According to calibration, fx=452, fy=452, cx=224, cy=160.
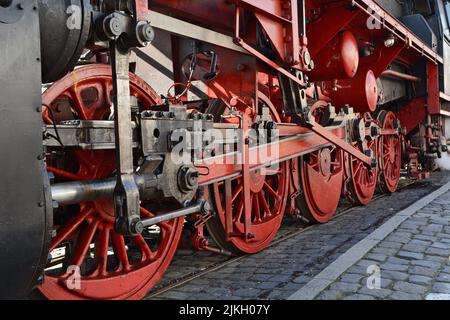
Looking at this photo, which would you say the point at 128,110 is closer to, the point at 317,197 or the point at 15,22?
the point at 15,22

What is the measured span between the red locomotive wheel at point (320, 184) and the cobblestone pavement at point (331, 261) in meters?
0.21

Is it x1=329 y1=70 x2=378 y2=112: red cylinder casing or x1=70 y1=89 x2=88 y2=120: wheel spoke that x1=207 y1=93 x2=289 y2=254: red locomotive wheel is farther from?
x1=329 y1=70 x2=378 y2=112: red cylinder casing

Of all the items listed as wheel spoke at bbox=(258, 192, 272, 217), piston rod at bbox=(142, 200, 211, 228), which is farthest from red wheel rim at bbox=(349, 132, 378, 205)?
piston rod at bbox=(142, 200, 211, 228)

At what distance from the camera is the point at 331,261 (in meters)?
3.26

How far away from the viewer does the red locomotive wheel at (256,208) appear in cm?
337

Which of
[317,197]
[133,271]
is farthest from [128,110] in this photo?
[317,197]

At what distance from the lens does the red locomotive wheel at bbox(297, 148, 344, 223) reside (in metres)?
4.46

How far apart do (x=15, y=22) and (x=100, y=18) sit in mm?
471

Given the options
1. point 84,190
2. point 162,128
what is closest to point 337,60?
point 162,128

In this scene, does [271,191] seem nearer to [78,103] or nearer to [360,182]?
[78,103]

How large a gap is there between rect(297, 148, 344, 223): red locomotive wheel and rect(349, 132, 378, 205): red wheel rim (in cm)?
41

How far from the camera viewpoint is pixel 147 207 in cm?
310

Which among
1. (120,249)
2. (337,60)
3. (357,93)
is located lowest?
(120,249)

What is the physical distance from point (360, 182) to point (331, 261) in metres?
2.71
